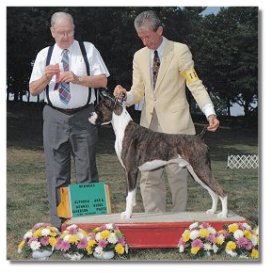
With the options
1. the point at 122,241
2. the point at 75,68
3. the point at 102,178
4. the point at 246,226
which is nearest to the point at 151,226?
the point at 122,241

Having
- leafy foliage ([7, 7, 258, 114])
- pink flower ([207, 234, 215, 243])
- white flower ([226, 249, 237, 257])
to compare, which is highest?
leafy foliage ([7, 7, 258, 114])

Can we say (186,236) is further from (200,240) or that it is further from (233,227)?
(233,227)

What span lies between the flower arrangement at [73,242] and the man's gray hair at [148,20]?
1.96 meters

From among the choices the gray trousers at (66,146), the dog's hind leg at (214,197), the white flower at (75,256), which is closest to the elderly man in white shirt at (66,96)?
the gray trousers at (66,146)

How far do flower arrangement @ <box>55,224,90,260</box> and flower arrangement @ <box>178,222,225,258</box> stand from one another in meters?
0.88

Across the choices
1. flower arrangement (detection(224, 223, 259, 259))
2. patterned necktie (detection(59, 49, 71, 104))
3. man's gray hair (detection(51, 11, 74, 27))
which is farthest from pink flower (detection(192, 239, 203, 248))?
man's gray hair (detection(51, 11, 74, 27))

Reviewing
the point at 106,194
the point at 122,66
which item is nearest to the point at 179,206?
the point at 106,194

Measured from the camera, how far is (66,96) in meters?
5.29

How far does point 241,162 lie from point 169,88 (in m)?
5.08

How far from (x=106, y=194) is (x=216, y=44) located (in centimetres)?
200

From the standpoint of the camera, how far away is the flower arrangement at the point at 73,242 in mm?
5035

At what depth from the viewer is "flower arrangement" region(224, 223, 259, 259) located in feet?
16.8

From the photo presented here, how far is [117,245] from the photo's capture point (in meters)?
5.04

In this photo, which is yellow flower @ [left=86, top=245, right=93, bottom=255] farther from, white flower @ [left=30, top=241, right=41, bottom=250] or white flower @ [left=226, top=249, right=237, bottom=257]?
white flower @ [left=226, top=249, right=237, bottom=257]
